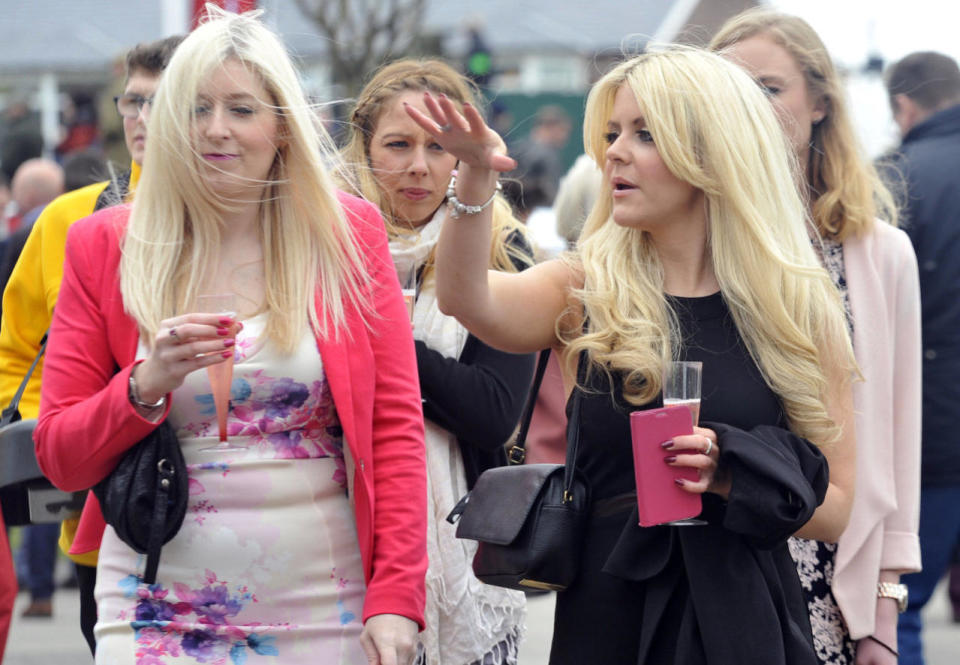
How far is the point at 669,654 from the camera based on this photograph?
2854 millimetres

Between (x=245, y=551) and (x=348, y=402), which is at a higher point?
(x=348, y=402)

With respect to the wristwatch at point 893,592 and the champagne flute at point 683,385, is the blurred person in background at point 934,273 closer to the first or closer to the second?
the wristwatch at point 893,592

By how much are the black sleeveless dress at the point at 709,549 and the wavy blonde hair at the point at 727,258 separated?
0.06 metres

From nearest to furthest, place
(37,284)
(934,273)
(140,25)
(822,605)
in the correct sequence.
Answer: (822,605) < (37,284) < (934,273) < (140,25)

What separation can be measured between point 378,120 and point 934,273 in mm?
2159

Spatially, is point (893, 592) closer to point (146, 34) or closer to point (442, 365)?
point (442, 365)

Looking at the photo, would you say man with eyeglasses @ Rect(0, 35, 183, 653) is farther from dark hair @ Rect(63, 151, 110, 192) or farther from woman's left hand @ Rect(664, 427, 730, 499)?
dark hair @ Rect(63, 151, 110, 192)

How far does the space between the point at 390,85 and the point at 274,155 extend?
1.06 meters

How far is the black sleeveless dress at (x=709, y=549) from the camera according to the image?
2.75m

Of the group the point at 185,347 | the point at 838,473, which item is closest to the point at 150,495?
the point at 185,347

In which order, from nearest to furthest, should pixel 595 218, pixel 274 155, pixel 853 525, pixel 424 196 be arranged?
pixel 274 155, pixel 595 218, pixel 853 525, pixel 424 196

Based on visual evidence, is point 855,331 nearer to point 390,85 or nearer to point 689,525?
point 689,525

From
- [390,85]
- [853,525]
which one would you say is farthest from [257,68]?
[853,525]

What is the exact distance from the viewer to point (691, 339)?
3004 millimetres
